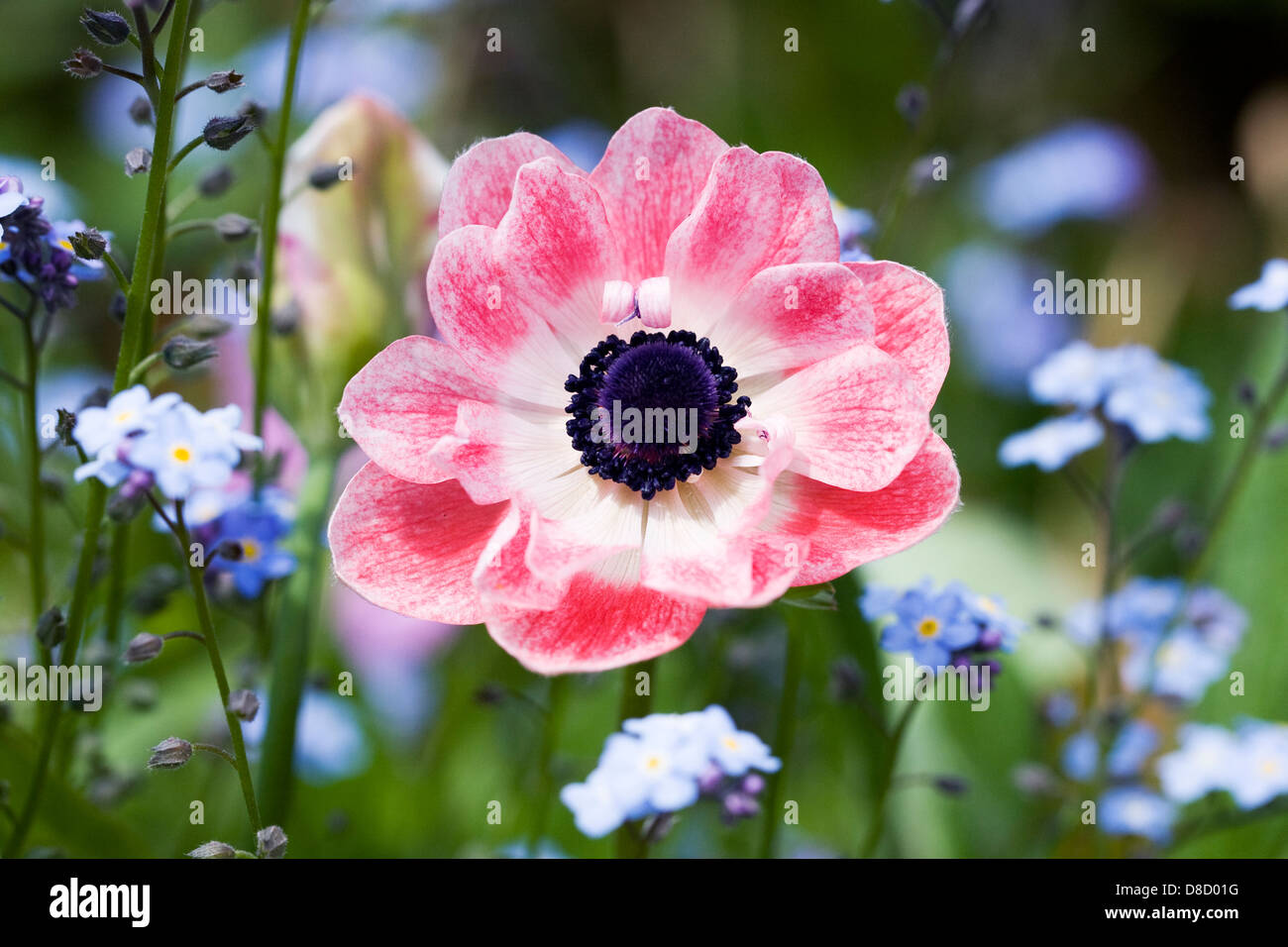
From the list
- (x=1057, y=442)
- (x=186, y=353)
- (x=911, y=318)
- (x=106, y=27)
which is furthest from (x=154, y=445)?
(x=1057, y=442)

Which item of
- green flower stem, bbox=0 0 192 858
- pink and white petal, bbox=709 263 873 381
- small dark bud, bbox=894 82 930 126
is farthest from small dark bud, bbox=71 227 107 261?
small dark bud, bbox=894 82 930 126

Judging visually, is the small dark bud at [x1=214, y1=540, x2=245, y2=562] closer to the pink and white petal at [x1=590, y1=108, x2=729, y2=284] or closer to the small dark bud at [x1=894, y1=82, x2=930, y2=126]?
the pink and white petal at [x1=590, y1=108, x2=729, y2=284]

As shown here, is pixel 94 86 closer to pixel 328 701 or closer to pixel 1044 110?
pixel 328 701

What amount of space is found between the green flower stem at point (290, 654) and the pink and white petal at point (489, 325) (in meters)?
0.15

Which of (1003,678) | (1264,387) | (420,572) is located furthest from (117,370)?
(1264,387)

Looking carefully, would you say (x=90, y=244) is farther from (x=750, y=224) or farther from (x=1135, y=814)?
(x=1135, y=814)

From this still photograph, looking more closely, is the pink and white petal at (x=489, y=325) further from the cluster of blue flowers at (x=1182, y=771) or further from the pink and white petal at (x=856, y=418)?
the cluster of blue flowers at (x=1182, y=771)

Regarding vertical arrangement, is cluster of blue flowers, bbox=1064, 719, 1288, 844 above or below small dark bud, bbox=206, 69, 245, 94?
below

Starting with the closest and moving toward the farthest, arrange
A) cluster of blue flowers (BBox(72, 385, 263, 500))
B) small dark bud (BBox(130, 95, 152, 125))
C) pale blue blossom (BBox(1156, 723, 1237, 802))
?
cluster of blue flowers (BBox(72, 385, 263, 500))
small dark bud (BBox(130, 95, 152, 125))
pale blue blossom (BBox(1156, 723, 1237, 802))

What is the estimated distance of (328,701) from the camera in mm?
705

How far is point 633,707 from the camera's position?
467mm

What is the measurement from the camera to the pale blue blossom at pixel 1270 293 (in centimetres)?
50

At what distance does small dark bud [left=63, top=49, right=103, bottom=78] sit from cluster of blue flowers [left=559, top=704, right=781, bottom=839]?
29cm

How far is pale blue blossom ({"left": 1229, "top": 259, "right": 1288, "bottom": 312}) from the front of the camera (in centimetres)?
50
